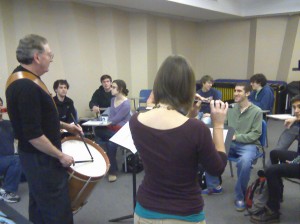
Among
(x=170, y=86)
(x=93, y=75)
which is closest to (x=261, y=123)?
(x=170, y=86)

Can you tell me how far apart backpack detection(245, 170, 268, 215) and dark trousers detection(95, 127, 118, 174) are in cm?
163

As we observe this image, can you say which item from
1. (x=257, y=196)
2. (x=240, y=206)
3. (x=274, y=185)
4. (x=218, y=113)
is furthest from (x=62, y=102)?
(x=218, y=113)

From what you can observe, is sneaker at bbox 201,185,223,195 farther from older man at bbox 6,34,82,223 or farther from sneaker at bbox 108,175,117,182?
older man at bbox 6,34,82,223

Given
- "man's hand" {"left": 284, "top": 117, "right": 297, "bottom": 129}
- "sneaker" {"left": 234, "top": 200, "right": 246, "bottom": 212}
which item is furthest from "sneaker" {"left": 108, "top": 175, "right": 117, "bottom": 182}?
"man's hand" {"left": 284, "top": 117, "right": 297, "bottom": 129}

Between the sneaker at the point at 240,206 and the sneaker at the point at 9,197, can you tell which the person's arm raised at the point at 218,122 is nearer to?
the sneaker at the point at 240,206

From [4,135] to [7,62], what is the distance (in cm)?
178

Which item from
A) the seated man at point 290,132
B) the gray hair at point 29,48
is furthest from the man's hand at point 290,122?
the gray hair at point 29,48

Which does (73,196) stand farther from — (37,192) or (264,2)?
(264,2)

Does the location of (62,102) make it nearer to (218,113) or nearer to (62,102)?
(62,102)

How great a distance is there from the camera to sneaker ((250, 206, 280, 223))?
2.48 meters

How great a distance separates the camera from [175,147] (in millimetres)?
1035

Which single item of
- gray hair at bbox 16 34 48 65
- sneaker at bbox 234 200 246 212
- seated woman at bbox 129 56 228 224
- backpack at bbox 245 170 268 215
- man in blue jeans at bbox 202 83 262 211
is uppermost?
gray hair at bbox 16 34 48 65

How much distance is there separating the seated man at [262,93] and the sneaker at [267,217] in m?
2.29

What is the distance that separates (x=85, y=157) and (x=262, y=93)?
3.33m
